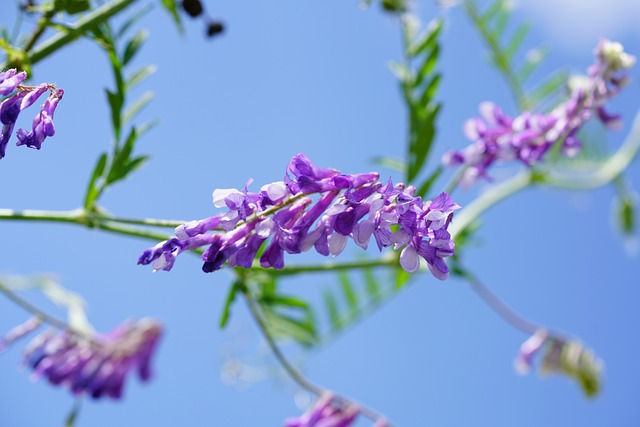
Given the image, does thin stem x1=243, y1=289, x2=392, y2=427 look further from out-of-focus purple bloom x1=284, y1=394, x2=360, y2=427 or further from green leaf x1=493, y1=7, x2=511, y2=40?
green leaf x1=493, y1=7, x2=511, y2=40

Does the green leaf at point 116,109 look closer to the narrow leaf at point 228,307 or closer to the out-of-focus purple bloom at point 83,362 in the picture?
the narrow leaf at point 228,307

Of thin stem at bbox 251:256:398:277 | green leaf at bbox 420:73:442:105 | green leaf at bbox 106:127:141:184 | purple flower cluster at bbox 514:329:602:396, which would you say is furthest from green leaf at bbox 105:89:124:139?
purple flower cluster at bbox 514:329:602:396

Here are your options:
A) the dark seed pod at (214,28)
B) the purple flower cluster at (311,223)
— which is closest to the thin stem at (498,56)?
the dark seed pod at (214,28)

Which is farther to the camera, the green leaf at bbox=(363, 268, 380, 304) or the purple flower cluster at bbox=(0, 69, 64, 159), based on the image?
the green leaf at bbox=(363, 268, 380, 304)

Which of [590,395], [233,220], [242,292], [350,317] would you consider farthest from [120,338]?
[233,220]

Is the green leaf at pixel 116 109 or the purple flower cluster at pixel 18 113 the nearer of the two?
the purple flower cluster at pixel 18 113

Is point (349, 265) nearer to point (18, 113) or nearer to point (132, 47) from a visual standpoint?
point (132, 47)

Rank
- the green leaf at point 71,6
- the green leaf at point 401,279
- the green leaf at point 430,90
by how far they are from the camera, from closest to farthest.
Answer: the green leaf at point 71,6 < the green leaf at point 430,90 < the green leaf at point 401,279
